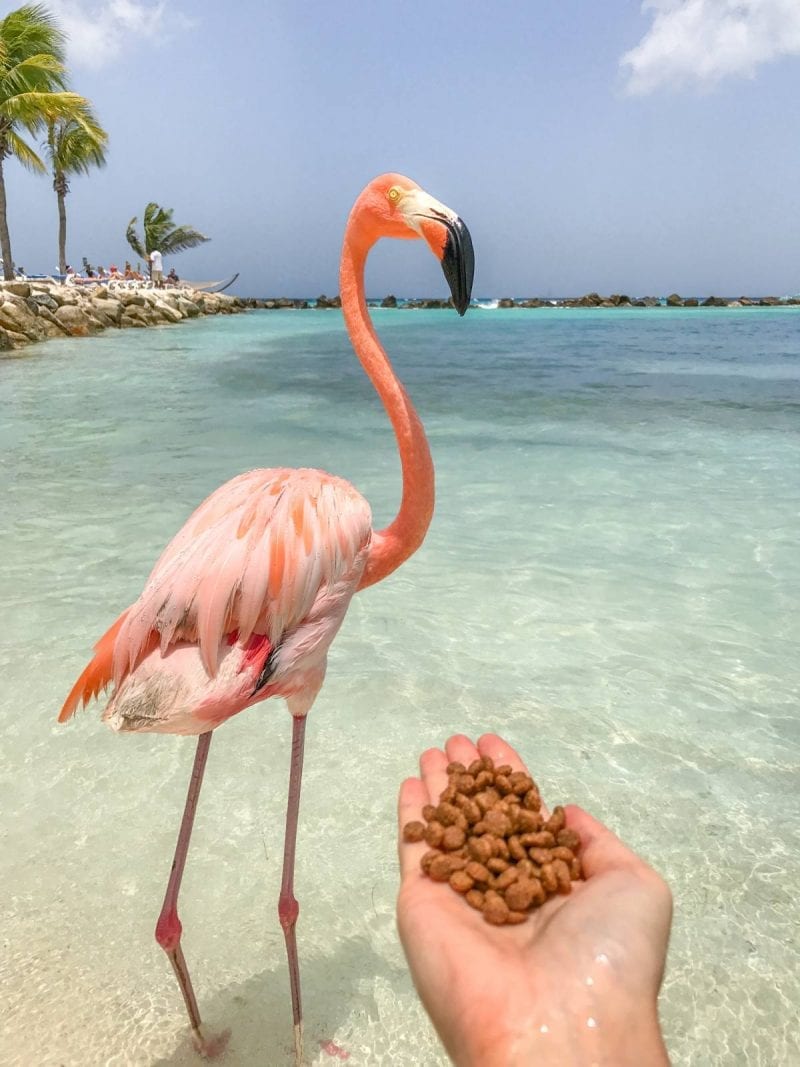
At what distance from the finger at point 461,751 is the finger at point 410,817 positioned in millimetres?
111

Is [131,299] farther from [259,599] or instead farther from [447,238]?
[259,599]

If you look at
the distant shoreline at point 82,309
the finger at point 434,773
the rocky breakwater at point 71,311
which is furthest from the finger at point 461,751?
the rocky breakwater at point 71,311

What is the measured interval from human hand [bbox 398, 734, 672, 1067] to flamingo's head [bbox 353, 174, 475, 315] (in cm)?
138

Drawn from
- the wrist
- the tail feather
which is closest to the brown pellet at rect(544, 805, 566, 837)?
the wrist

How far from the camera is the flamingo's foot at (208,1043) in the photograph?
185cm

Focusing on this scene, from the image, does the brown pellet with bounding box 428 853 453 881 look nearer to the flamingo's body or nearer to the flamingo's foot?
the flamingo's body

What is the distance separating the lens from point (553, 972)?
1.15 metres

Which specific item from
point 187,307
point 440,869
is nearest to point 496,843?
point 440,869

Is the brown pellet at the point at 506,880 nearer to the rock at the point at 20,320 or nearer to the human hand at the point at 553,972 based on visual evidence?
the human hand at the point at 553,972

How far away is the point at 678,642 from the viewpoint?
3783 millimetres

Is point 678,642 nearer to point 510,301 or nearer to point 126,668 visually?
point 126,668

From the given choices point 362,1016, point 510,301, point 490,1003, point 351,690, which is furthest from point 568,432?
point 510,301

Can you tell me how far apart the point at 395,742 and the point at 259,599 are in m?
1.51

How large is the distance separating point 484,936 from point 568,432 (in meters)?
8.13
